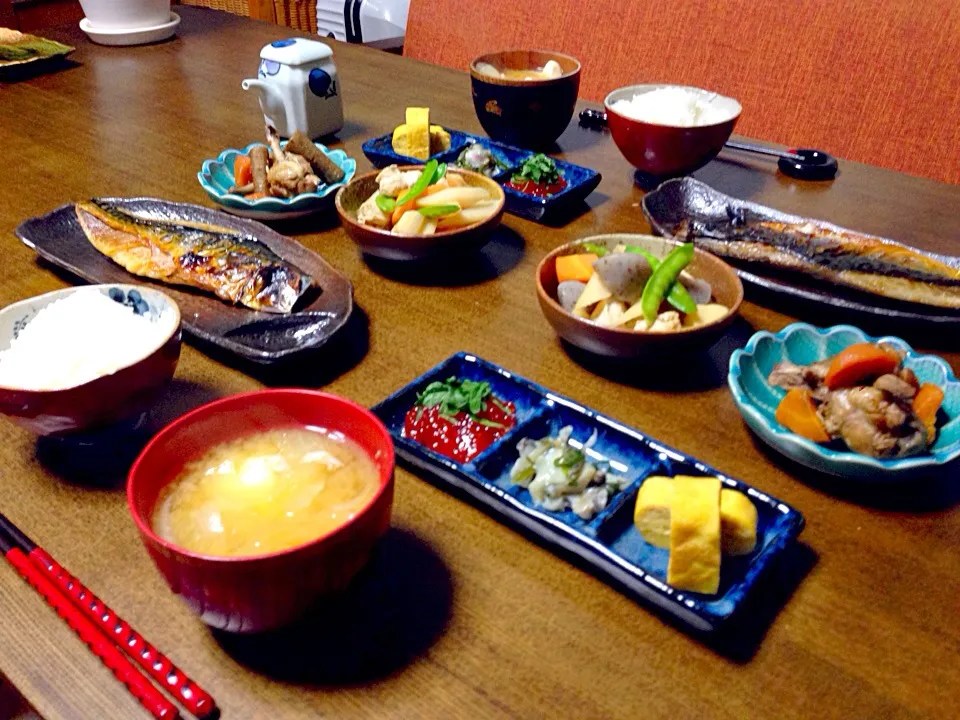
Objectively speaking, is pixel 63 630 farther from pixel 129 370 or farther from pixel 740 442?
pixel 740 442

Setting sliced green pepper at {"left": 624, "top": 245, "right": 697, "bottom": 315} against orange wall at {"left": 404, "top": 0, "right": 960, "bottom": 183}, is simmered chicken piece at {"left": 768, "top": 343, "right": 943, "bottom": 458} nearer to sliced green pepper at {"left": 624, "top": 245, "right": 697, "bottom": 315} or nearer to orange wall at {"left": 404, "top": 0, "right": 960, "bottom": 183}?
sliced green pepper at {"left": 624, "top": 245, "right": 697, "bottom": 315}

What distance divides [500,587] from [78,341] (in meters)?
0.57

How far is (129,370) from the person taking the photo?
2.71 feet

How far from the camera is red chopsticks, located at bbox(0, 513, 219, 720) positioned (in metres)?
0.64

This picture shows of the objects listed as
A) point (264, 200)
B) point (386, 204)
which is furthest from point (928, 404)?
point (264, 200)

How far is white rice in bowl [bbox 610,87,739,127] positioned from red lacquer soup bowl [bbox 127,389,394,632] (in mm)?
1021

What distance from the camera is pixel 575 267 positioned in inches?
44.9

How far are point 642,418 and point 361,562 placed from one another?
455 mm

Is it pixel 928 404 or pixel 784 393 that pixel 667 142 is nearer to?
pixel 784 393

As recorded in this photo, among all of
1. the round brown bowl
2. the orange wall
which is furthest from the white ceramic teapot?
the orange wall

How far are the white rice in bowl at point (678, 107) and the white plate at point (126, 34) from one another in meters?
1.67

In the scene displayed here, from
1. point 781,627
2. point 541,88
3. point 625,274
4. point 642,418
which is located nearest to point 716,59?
point 541,88

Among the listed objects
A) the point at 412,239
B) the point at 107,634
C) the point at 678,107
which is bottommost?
the point at 107,634

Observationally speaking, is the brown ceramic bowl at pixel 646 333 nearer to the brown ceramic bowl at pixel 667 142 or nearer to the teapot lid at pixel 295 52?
the brown ceramic bowl at pixel 667 142
